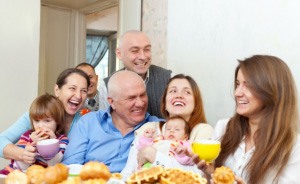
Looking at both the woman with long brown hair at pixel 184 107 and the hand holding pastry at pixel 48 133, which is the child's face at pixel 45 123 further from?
the woman with long brown hair at pixel 184 107

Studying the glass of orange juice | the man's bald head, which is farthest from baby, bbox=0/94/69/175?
the glass of orange juice

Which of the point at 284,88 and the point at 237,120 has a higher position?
the point at 284,88

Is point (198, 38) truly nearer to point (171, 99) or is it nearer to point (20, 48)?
point (171, 99)

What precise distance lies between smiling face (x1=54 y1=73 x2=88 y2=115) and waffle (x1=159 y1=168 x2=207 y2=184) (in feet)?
4.21

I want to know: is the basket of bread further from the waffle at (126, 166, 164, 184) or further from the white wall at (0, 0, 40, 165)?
the white wall at (0, 0, 40, 165)

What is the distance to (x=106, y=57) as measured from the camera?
22.0 feet

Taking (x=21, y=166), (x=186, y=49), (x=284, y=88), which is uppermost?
(x=186, y=49)

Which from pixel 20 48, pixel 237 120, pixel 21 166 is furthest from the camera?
pixel 20 48

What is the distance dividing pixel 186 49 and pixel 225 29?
429 mm

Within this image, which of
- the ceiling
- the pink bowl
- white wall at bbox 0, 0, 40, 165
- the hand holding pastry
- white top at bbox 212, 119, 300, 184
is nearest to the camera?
white top at bbox 212, 119, 300, 184

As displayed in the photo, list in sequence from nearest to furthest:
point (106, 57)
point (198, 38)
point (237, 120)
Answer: point (237, 120), point (198, 38), point (106, 57)

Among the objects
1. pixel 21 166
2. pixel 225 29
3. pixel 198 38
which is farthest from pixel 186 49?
pixel 21 166

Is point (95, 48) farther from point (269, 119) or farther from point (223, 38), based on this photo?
point (269, 119)

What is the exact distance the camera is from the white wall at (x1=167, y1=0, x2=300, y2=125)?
2037mm
